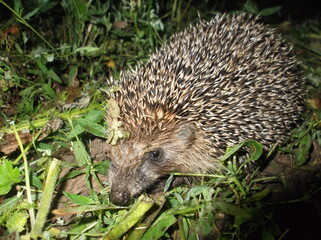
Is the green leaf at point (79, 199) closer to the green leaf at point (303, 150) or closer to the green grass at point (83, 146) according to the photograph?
the green grass at point (83, 146)

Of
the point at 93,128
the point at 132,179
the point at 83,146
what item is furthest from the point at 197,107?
the point at 83,146

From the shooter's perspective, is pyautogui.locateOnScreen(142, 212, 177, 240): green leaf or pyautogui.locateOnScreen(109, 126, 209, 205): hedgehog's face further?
pyautogui.locateOnScreen(109, 126, 209, 205): hedgehog's face

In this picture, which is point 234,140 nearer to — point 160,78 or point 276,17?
point 160,78

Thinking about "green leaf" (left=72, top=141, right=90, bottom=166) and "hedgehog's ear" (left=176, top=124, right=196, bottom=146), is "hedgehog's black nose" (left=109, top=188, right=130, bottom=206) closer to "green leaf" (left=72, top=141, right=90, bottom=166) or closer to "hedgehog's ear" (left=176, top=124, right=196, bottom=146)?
"green leaf" (left=72, top=141, right=90, bottom=166)

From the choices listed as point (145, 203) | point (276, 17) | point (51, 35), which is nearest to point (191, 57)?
point (145, 203)

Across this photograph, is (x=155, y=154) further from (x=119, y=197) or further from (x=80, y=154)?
(x=80, y=154)

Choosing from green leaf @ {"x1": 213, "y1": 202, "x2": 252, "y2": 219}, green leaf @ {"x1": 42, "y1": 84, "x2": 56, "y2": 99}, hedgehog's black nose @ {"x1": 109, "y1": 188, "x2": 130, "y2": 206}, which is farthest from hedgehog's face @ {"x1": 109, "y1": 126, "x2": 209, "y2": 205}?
green leaf @ {"x1": 42, "y1": 84, "x2": 56, "y2": 99}
